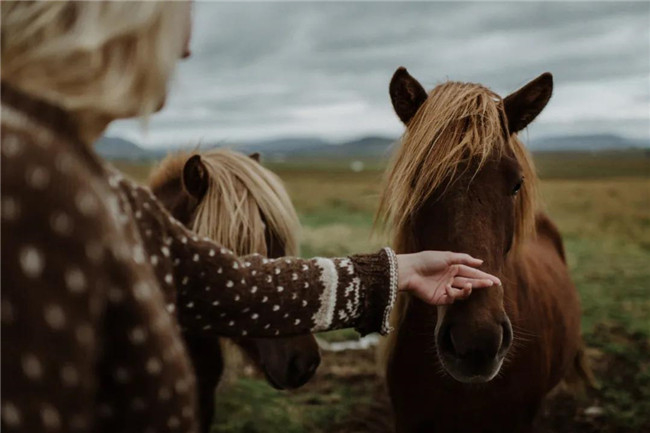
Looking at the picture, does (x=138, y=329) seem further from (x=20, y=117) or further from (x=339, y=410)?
(x=339, y=410)

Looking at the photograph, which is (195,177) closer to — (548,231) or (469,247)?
(469,247)

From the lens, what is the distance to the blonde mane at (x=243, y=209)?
3229mm

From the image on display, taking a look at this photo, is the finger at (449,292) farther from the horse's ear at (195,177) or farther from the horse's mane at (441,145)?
the horse's ear at (195,177)

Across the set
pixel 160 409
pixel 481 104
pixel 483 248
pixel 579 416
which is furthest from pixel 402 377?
pixel 579 416

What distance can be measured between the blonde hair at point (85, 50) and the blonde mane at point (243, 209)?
2039 mm

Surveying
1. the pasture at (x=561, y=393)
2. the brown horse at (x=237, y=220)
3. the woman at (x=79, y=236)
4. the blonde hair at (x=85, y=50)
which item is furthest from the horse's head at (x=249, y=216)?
the blonde hair at (x=85, y=50)

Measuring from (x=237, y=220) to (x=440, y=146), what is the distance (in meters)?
1.14

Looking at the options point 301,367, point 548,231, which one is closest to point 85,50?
point 301,367

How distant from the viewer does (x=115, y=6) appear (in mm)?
1141

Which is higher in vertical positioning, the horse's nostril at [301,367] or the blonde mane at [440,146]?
the blonde mane at [440,146]

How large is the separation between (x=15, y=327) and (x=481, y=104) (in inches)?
87.7

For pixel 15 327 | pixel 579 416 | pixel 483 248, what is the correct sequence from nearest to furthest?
pixel 15 327 → pixel 483 248 → pixel 579 416

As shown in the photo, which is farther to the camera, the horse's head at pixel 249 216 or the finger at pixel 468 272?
the horse's head at pixel 249 216

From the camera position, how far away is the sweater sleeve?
177 cm
